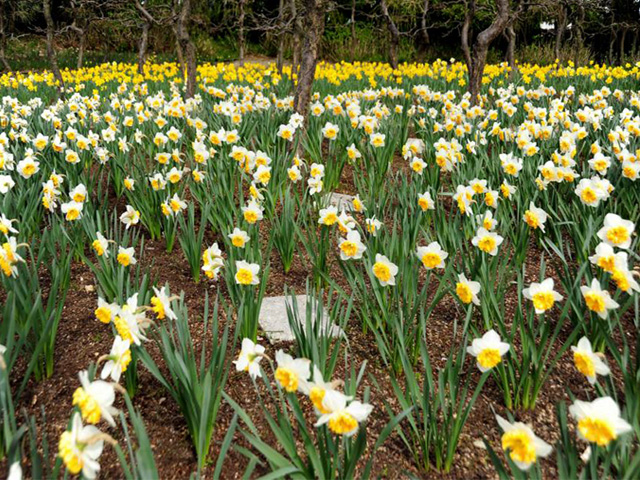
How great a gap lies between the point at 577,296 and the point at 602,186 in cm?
71

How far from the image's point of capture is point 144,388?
1.84 meters

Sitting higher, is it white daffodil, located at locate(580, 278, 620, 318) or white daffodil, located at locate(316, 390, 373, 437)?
white daffodil, located at locate(580, 278, 620, 318)

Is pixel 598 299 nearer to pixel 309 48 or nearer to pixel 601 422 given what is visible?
pixel 601 422

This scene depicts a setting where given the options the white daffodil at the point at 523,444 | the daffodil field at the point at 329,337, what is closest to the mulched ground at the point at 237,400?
the daffodil field at the point at 329,337

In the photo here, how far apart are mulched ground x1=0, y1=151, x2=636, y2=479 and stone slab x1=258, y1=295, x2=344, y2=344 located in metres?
0.06

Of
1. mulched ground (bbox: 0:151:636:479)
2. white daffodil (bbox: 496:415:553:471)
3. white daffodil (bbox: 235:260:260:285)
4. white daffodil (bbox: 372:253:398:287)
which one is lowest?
mulched ground (bbox: 0:151:636:479)

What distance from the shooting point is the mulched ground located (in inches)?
59.0

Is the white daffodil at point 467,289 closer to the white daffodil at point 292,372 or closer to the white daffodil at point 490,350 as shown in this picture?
the white daffodil at point 490,350

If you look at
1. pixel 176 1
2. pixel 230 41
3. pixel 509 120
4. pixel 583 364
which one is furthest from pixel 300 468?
pixel 230 41

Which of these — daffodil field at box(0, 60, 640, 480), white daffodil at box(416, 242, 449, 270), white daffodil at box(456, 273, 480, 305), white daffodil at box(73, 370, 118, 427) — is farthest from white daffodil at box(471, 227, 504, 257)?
white daffodil at box(73, 370, 118, 427)

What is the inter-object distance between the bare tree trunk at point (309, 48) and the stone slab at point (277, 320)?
2.10m

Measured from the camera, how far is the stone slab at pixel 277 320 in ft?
7.02

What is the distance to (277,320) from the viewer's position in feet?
7.41

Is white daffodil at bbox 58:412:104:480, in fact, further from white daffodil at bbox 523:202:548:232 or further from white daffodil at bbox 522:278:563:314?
white daffodil at bbox 523:202:548:232
